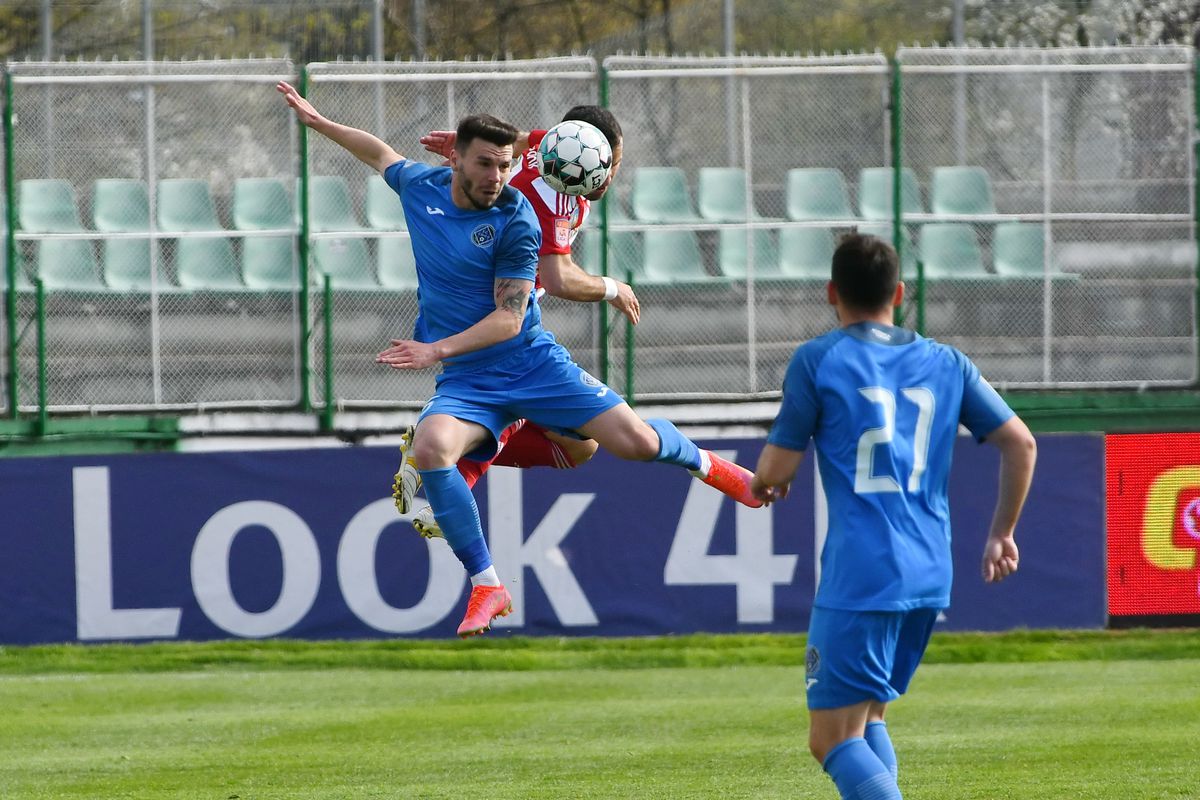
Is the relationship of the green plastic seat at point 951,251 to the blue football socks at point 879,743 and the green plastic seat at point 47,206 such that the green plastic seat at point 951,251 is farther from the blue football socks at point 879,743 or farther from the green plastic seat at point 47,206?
the blue football socks at point 879,743

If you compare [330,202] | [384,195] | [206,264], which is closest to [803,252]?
[384,195]

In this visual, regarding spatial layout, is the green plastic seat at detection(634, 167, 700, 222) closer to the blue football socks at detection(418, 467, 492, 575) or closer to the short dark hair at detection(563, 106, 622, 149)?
the short dark hair at detection(563, 106, 622, 149)

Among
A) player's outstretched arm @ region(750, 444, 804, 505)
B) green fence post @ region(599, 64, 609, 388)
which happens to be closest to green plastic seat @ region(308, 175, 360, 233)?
green fence post @ region(599, 64, 609, 388)

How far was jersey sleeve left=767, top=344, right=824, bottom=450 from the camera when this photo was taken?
5000 mm

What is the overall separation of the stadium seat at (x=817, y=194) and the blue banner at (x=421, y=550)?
6.66 ft

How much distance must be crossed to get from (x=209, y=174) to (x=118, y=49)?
206cm

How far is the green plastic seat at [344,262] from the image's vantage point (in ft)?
43.4

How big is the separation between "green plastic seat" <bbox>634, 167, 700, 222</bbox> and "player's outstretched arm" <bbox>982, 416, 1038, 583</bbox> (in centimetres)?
857

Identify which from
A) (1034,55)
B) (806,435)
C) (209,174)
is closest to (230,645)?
(209,174)

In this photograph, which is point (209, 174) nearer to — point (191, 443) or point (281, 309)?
point (281, 309)

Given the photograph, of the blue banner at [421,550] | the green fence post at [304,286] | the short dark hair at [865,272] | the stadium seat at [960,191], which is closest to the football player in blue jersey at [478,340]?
the short dark hair at [865,272]

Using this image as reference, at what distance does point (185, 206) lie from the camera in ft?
43.8

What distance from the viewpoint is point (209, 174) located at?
44.1 ft

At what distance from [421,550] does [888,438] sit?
27.0ft
